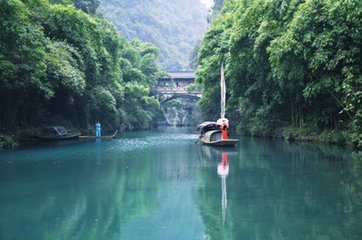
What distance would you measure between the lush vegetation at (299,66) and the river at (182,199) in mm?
3617

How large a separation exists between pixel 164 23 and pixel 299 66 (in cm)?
10878

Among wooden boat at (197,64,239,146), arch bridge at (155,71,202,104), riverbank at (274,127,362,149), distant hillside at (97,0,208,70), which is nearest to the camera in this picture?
riverbank at (274,127,362,149)

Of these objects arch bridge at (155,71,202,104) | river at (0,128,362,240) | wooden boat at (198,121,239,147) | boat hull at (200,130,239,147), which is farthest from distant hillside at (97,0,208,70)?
river at (0,128,362,240)

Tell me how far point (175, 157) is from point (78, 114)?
1801 centimetres

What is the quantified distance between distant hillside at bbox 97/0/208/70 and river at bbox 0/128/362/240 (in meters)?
80.8

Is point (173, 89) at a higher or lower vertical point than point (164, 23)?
lower

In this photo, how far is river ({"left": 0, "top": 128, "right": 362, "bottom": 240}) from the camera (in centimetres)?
635

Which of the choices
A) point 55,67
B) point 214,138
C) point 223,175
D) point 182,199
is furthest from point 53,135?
point 182,199

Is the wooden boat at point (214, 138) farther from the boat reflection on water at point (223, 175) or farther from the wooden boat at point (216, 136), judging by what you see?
the boat reflection on water at point (223, 175)

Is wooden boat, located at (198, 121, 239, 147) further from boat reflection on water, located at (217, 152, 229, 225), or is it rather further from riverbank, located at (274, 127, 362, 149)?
riverbank, located at (274, 127, 362, 149)

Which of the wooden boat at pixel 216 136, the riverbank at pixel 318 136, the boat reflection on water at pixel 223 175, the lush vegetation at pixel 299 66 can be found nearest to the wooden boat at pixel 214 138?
the wooden boat at pixel 216 136

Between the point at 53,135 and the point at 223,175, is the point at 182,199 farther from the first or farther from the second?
the point at 53,135

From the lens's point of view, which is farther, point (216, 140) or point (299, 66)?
point (216, 140)

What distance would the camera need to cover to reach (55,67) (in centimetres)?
2233
